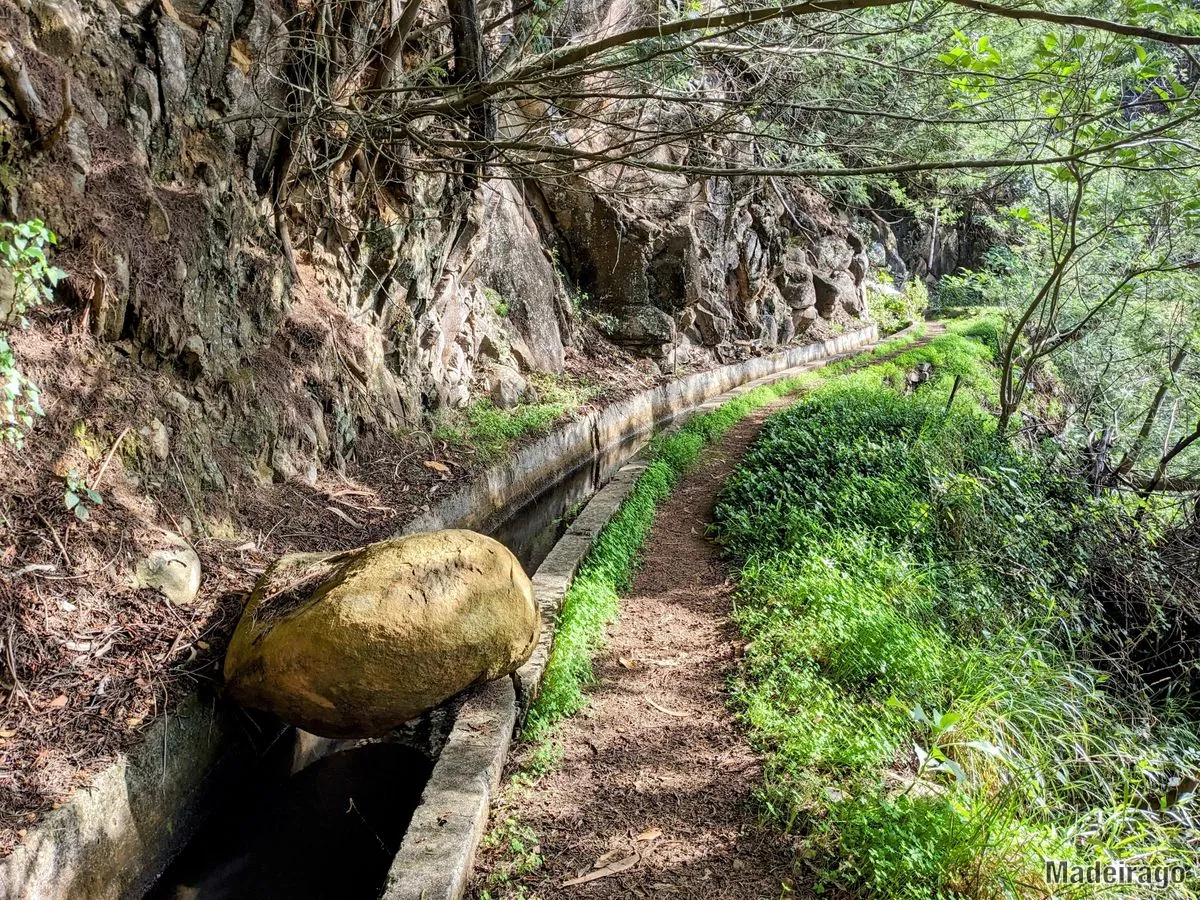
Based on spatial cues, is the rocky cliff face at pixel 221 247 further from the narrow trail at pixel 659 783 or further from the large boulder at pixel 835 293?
the large boulder at pixel 835 293

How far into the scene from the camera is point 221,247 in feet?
19.5

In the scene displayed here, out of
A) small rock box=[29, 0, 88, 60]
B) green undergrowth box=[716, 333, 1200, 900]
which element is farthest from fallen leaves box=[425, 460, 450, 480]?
small rock box=[29, 0, 88, 60]

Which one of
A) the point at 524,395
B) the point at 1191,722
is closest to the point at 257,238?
the point at 524,395

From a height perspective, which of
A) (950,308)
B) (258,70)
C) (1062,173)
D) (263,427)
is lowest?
(950,308)

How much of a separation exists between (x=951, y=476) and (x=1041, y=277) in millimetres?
10767

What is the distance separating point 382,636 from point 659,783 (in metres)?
1.57

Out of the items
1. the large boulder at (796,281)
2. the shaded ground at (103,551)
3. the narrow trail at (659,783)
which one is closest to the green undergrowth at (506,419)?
the shaded ground at (103,551)

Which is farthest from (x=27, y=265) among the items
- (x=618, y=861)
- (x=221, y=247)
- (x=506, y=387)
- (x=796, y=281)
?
(x=796, y=281)

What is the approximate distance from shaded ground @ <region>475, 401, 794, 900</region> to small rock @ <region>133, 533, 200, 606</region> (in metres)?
2.31

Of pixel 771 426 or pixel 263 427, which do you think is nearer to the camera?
pixel 263 427

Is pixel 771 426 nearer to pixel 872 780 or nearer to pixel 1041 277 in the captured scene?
pixel 872 780

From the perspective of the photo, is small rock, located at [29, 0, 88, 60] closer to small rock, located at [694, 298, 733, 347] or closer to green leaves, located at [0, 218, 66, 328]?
green leaves, located at [0, 218, 66, 328]

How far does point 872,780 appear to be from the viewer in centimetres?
357

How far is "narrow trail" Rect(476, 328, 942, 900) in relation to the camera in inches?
131
